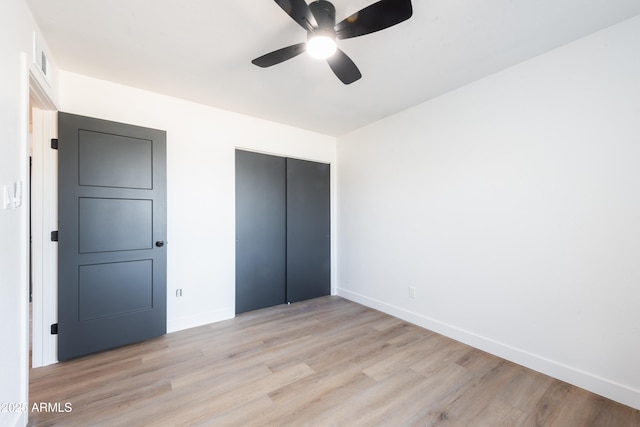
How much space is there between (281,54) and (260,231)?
7.42ft

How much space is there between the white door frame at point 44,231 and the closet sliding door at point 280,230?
1636mm

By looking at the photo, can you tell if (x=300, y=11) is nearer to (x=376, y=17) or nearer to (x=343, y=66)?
(x=376, y=17)

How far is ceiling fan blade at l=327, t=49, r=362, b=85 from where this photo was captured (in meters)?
1.72

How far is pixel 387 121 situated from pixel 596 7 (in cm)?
196

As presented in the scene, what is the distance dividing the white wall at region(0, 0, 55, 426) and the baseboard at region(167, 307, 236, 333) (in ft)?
4.12

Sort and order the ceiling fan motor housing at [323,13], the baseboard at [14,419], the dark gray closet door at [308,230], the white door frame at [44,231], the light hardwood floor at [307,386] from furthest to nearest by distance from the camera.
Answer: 1. the dark gray closet door at [308,230]
2. the white door frame at [44,231]
3. the light hardwood floor at [307,386]
4. the ceiling fan motor housing at [323,13]
5. the baseboard at [14,419]

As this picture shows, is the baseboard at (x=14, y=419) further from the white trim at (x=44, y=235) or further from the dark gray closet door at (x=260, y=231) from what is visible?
the dark gray closet door at (x=260, y=231)

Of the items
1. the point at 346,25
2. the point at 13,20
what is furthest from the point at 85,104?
the point at 346,25

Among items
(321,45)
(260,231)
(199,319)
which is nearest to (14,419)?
(199,319)

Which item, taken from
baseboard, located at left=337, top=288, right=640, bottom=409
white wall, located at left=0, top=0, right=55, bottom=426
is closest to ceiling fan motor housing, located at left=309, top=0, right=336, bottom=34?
white wall, located at left=0, top=0, right=55, bottom=426

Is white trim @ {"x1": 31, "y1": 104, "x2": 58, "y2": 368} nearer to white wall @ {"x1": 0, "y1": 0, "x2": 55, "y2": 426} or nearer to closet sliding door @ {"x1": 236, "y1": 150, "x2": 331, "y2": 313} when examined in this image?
white wall @ {"x1": 0, "y1": 0, "x2": 55, "y2": 426}

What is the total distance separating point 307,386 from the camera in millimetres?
1927

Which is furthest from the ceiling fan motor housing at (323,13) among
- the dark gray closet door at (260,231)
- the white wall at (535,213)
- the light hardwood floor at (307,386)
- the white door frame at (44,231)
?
the light hardwood floor at (307,386)

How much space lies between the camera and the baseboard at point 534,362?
1749 millimetres
